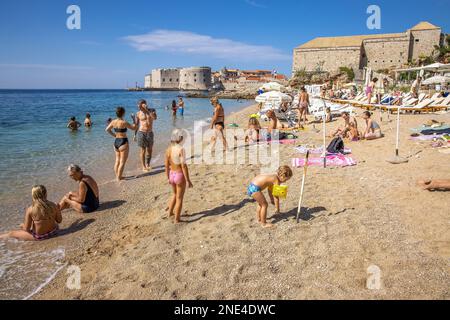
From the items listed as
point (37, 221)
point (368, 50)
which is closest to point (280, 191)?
point (37, 221)

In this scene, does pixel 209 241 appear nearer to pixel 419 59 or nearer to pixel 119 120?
pixel 119 120

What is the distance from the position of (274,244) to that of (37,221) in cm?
340

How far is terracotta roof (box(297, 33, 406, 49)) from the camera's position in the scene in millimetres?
54375

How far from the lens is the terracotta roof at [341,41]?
54375mm

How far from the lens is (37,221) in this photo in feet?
14.0

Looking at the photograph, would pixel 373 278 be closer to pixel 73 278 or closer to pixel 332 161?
pixel 73 278

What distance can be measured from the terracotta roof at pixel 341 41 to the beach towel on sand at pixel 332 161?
5603 cm

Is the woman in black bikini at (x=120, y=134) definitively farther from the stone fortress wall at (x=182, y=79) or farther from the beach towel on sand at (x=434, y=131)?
the stone fortress wall at (x=182, y=79)

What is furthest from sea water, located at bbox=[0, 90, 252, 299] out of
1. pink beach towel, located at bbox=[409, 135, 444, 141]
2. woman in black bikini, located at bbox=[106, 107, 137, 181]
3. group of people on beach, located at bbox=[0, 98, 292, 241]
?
pink beach towel, located at bbox=[409, 135, 444, 141]

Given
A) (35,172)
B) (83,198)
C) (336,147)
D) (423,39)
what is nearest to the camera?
(83,198)

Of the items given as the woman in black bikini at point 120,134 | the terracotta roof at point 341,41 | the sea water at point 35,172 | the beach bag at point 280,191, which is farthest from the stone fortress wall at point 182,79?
the beach bag at point 280,191

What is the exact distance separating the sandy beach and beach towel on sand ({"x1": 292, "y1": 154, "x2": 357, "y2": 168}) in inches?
30.2

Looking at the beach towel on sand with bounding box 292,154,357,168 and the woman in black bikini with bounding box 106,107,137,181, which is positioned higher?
the woman in black bikini with bounding box 106,107,137,181

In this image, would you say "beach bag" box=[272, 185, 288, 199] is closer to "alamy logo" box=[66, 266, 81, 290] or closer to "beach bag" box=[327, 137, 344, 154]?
"alamy logo" box=[66, 266, 81, 290]
